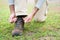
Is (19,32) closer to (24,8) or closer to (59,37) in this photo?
(24,8)

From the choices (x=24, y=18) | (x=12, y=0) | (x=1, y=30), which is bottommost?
(x=1, y=30)

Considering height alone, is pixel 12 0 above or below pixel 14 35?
above

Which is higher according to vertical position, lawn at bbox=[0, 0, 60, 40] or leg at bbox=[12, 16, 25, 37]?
leg at bbox=[12, 16, 25, 37]

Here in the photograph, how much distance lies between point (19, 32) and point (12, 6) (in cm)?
34

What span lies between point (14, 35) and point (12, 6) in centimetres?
37

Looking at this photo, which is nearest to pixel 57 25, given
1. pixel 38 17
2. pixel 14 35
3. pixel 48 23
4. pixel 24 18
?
pixel 48 23

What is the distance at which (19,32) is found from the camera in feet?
6.52

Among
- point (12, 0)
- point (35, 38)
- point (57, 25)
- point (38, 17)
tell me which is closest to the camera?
point (35, 38)

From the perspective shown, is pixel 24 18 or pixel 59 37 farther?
pixel 24 18

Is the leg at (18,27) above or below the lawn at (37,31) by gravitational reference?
above

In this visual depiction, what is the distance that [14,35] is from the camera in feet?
6.45

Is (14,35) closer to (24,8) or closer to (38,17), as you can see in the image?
(24,8)

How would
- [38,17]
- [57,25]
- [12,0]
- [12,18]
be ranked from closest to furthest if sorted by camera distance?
[12,18]
[12,0]
[57,25]
[38,17]

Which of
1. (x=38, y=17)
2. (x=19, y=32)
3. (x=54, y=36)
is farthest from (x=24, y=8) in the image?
(x=38, y=17)
